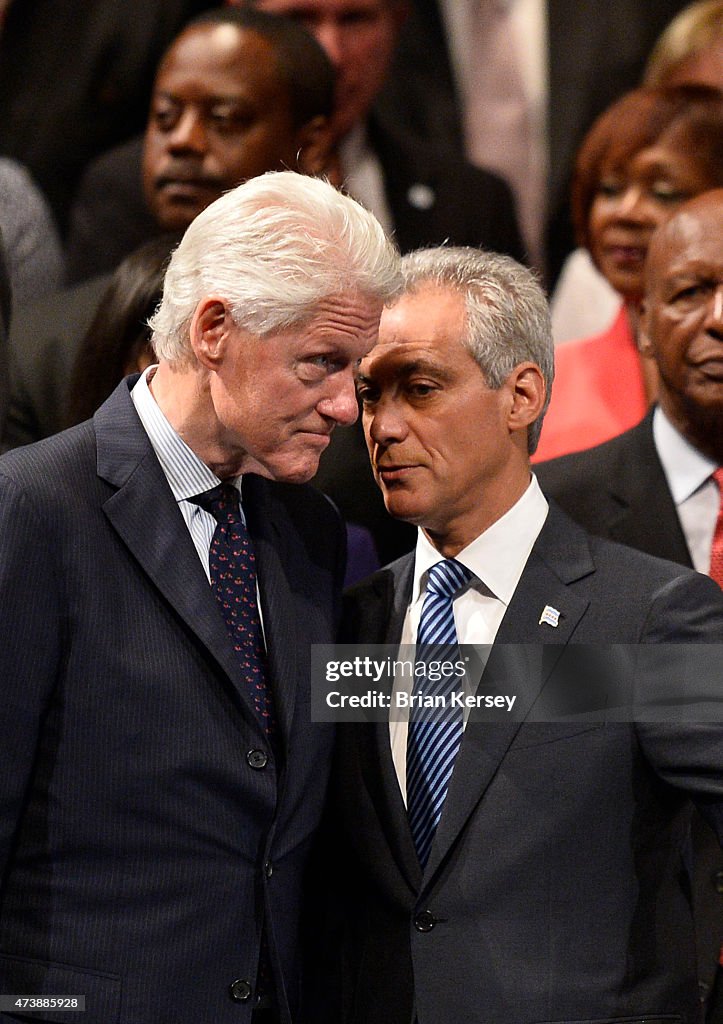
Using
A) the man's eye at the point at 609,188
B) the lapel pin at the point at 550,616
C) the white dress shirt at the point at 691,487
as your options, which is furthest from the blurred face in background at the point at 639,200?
the lapel pin at the point at 550,616

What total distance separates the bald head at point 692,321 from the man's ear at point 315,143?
3.28 ft

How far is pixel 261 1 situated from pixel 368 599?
2074mm

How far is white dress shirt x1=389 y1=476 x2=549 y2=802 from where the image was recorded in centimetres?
199

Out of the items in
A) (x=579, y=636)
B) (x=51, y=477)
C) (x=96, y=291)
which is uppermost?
(x=96, y=291)

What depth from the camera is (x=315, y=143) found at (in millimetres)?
3350

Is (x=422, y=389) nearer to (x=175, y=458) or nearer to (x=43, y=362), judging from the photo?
(x=175, y=458)

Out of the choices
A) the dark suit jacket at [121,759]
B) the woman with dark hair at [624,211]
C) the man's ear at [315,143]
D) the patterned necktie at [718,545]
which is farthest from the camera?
the man's ear at [315,143]

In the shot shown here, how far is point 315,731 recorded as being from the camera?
1.92m

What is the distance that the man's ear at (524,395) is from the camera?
6.69 feet

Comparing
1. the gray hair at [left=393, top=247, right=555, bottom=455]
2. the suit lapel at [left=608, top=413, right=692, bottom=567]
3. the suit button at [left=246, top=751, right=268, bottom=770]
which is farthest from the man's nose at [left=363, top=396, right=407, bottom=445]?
the suit lapel at [left=608, top=413, right=692, bottom=567]

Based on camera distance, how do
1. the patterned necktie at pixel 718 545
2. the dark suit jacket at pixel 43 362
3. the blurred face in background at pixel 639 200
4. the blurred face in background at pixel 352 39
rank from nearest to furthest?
the patterned necktie at pixel 718 545
the dark suit jacket at pixel 43 362
the blurred face in background at pixel 639 200
the blurred face in background at pixel 352 39

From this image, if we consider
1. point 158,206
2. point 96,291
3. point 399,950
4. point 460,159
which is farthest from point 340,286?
point 460,159

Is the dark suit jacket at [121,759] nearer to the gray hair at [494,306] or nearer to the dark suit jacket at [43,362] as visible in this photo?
the gray hair at [494,306]

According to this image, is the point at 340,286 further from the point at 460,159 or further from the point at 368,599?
the point at 460,159
